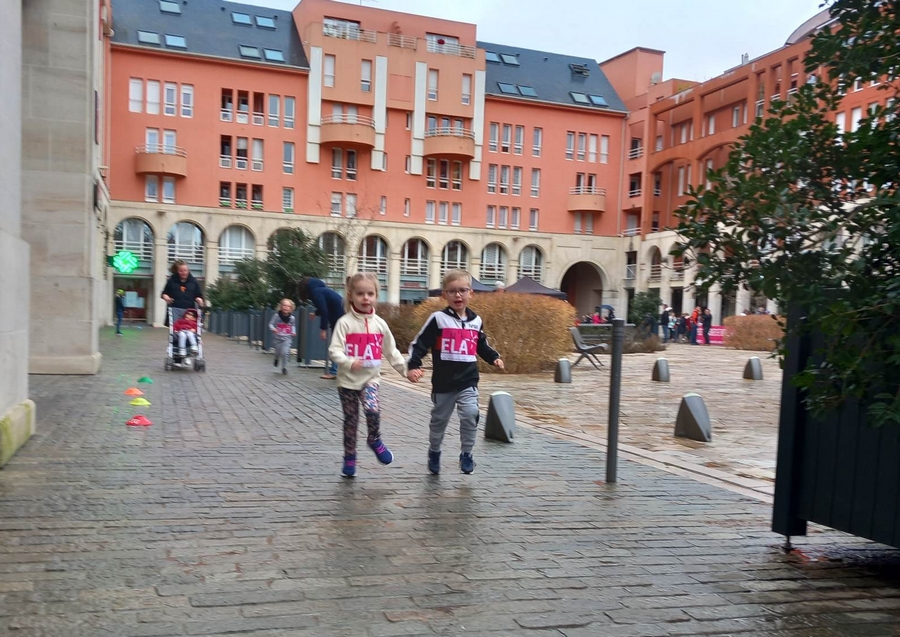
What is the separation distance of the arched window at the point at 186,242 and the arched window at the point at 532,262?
75.8 feet

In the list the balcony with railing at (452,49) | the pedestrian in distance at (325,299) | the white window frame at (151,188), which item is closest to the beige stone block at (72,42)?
the pedestrian in distance at (325,299)

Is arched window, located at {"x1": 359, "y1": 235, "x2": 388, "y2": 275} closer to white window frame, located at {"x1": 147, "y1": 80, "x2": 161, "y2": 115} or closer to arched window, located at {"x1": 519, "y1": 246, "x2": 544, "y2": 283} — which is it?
arched window, located at {"x1": 519, "y1": 246, "x2": 544, "y2": 283}

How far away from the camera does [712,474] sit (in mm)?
6891

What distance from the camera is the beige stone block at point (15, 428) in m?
5.93

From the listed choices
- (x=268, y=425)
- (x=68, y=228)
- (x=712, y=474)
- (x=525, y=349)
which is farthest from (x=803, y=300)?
(x=525, y=349)

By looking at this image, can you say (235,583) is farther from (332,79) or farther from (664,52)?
(664,52)

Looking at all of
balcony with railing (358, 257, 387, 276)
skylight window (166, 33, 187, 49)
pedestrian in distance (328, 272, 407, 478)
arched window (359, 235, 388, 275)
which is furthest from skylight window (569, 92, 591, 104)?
pedestrian in distance (328, 272, 407, 478)

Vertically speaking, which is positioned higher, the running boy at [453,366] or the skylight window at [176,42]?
the skylight window at [176,42]

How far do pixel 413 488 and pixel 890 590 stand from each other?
2.99m

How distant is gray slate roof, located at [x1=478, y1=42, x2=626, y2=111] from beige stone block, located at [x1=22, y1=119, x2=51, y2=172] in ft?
172

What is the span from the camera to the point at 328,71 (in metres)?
56.2

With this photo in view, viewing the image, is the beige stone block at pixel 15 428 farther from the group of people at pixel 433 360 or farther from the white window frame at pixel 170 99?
the white window frame at pixel 170 99

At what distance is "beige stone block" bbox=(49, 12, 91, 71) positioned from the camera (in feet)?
39.3

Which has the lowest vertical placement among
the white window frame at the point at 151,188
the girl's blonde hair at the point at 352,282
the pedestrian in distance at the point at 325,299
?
the pedestrian in distance at the point at 325,299
